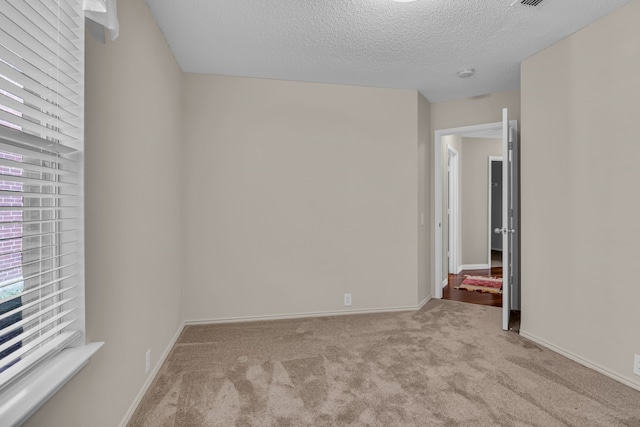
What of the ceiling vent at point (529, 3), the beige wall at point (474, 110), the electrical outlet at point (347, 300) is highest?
the ceiling vent at point (529, 3)

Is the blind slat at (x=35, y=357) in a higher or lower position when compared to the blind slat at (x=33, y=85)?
lower

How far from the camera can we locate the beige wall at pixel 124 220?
4.46 feet

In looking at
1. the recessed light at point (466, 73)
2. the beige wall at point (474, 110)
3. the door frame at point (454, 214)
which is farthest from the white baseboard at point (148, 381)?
the door frame at point (454, 214)

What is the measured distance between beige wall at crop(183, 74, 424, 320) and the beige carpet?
1.60ft

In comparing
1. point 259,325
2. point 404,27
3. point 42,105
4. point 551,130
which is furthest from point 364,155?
point 42,105

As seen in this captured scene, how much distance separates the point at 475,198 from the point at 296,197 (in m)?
4.07

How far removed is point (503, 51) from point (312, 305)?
2983 millimetres

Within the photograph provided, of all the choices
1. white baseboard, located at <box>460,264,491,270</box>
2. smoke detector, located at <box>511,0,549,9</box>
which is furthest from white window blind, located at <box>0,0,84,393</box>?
white baseboard, located at <box>460,264,491,270</box>

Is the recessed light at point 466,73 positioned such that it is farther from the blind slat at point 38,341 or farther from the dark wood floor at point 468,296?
the blind slat at point 38,341

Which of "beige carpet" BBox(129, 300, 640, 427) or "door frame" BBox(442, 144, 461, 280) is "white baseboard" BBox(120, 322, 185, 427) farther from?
"door frame" BBox(442, 144, 461, 280)

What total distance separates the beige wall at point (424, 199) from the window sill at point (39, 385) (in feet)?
10.8

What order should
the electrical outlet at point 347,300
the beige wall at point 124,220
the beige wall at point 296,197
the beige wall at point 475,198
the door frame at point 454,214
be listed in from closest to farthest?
the beige wall at point 124,220, the beige wall at point 296,197, the electrical outlet at point 347,300, the door frame at point 454,214, the beige wall at point 475,198

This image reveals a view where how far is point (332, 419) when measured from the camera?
1758 mm

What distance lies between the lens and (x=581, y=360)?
7.88ft
